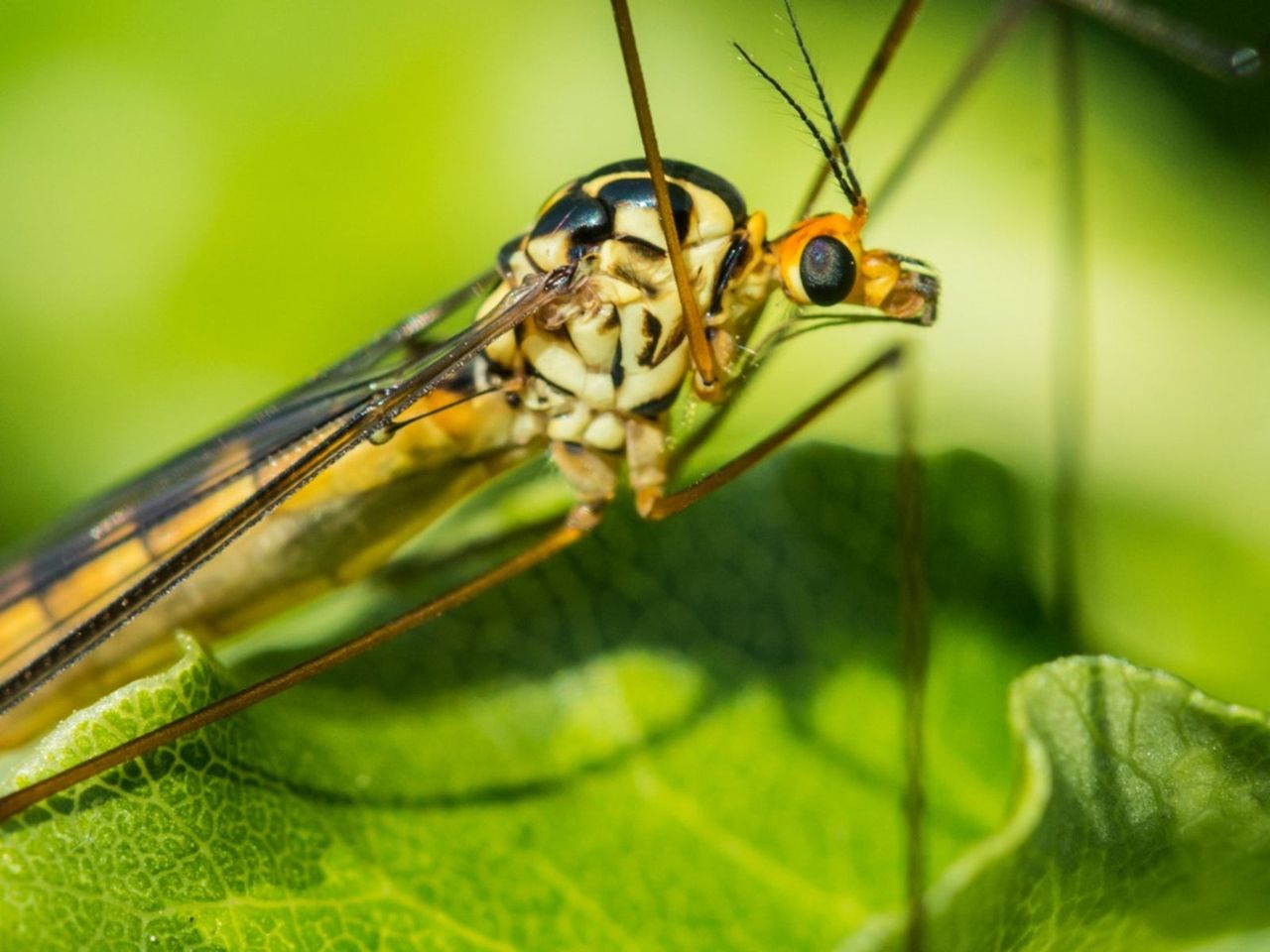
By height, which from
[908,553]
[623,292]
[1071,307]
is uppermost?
→ [623,292]

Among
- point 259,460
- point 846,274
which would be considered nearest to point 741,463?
point 846,274

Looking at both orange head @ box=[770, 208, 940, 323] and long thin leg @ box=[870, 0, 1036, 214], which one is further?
long thin leg @ box=[870, 0, 1036, 214]

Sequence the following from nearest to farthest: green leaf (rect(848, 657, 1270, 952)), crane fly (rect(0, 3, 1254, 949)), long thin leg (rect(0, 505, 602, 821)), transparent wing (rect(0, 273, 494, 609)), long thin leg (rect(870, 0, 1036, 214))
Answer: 1. green leaf (rect(848, 657, 1270, 952))
2. long thin leg (rect(0, 505, 602, 821))
3. crane fly (rect(0, 3, 1254, 949))
4. transparent wing (rect(0, 273, 494, 609))
5. long thin leg (rect(870, 0, 1036, 214))

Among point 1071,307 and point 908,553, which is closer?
point 908,553

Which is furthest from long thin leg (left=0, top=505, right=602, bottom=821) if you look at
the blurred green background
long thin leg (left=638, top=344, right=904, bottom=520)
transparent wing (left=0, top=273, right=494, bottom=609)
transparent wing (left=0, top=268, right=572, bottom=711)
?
the blurred green background

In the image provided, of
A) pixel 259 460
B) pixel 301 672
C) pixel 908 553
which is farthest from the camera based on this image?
pixel 259 460

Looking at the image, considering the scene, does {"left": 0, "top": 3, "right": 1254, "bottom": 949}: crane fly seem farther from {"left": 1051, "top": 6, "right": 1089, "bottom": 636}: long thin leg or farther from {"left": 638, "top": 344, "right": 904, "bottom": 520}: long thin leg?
{"left": 1051, "top": 6, "right": 1089, "bottom": 636}: long thin leg

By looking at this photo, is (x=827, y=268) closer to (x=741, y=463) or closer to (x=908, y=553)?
(x=741, y=463)
